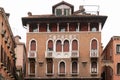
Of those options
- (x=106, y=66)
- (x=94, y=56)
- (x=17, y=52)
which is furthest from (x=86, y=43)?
(x=17, y=52)

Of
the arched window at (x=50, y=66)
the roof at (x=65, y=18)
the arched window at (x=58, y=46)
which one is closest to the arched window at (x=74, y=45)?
the arched window at (x=58, y=46)

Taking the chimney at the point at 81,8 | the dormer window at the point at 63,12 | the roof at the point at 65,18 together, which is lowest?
the roof at the point at 65,18

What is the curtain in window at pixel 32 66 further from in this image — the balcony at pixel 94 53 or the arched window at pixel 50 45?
the balcony at pixel 94 53

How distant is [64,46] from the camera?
70312 millimetres

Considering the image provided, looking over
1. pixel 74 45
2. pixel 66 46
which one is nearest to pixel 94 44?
pixel 74 45

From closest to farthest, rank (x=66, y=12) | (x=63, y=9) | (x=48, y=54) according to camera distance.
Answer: (x=48, y=54) → (x=66, y=12) → (x=63, y=9)

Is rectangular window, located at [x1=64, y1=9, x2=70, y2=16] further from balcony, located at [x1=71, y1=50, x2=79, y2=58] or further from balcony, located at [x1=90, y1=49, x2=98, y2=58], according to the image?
balcony, located at [x1=90, y1=49, x2=98, y2=58]

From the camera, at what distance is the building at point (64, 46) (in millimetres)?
69125

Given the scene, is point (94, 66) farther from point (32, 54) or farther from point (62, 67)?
point (32, 54)

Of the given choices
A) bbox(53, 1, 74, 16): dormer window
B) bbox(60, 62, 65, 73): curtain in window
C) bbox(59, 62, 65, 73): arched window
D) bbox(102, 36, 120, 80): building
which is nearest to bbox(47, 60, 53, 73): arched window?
bbox(59, 62, 65, 73): arched window

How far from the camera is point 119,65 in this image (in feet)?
236

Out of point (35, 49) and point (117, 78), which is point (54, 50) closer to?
point (35, 49)

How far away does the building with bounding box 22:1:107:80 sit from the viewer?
69.1 m

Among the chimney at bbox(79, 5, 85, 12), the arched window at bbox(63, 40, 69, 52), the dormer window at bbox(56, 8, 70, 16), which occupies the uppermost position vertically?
the chimney at bbox(79, 5, 85, 12)
